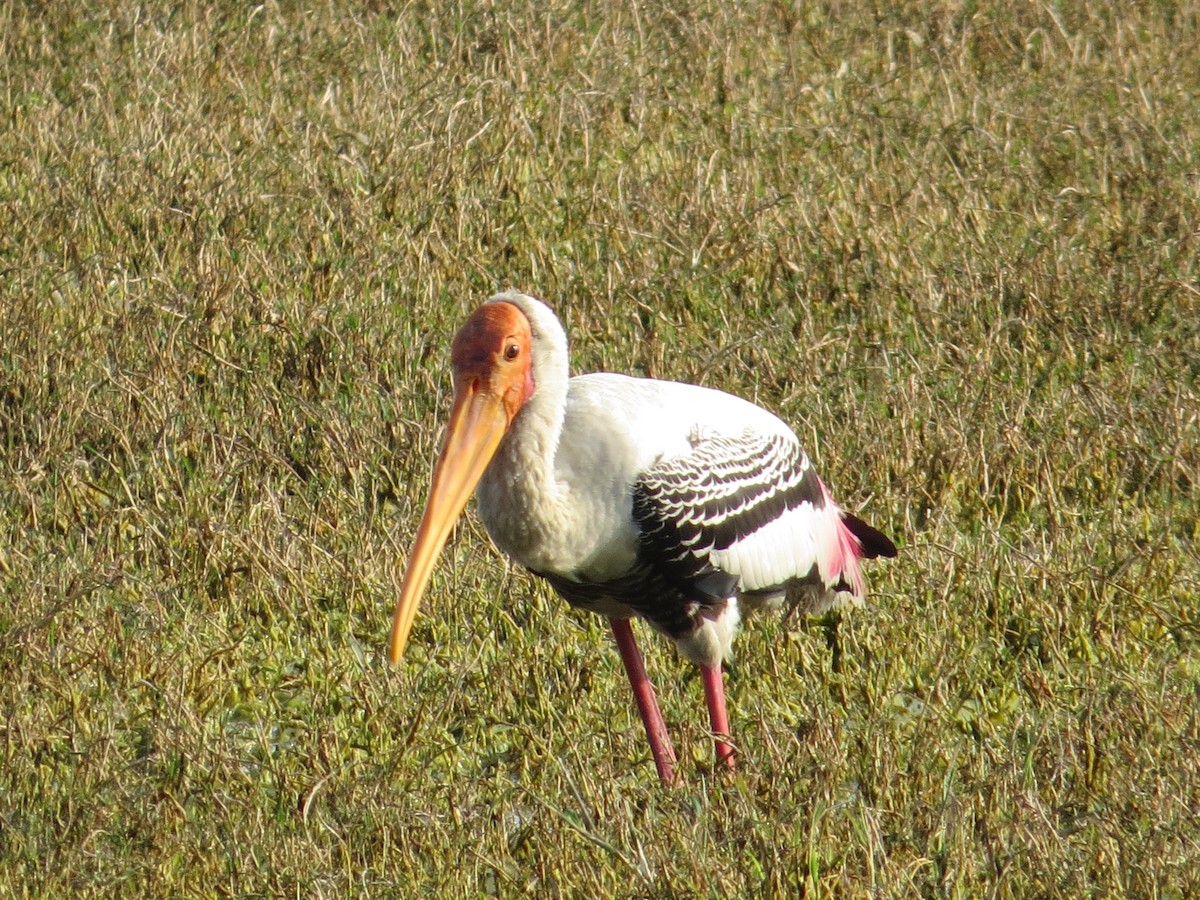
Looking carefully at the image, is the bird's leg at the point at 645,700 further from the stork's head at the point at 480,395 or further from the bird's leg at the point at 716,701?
the stork's head at the point at 480,395

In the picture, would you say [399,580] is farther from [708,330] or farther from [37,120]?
[37,120]

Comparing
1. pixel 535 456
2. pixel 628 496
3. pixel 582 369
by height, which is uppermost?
pixel 535 456

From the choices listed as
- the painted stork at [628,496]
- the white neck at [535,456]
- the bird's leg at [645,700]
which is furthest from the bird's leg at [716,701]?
the white neck at [535,456]

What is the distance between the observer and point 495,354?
347 cm

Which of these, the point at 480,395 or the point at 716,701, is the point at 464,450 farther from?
the point at 716,701

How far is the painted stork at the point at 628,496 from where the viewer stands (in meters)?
3.48

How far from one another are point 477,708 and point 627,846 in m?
1.02

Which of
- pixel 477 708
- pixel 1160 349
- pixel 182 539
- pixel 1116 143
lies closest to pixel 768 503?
pixel 477 708

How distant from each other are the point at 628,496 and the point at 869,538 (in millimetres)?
971

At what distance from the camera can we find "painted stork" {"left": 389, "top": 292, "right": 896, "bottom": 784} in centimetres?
348

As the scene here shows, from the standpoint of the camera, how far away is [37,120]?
690cm

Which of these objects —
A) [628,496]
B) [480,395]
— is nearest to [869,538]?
[628,496]

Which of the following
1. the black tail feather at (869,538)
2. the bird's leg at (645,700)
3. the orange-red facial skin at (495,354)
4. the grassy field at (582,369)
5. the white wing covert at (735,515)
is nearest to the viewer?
the grassy field at (582,369)

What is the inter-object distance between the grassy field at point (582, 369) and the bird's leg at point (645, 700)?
2.3 inches
